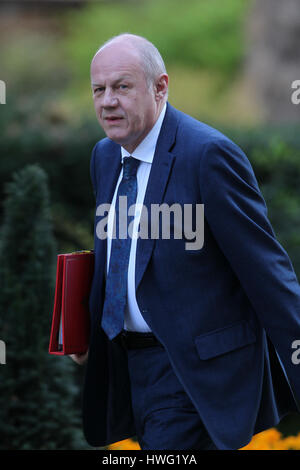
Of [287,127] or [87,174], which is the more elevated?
[287,127]

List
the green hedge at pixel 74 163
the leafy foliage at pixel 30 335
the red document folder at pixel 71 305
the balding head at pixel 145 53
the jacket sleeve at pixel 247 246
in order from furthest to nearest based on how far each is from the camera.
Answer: the green hedge at pixel 74 163
the leafy foliage at pixel 30 335
the red document folder at pixel 71 305
the balding head at pixel 145 53
the jacket sleeve at pixel 247 246

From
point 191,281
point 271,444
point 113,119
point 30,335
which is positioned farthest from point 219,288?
point 271,444

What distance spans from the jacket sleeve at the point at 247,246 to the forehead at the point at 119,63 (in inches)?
Result: 15.5

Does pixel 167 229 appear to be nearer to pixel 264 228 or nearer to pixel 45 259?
pixel 264 228

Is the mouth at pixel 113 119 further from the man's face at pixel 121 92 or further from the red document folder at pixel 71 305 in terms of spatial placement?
the red document folder at pixel 71 305

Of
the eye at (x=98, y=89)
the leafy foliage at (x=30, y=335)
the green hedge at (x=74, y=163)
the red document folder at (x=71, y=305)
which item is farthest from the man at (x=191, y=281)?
the green hedge at (x=74, y=163)

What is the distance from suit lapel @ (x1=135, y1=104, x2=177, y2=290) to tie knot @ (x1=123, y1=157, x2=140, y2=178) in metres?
0.14

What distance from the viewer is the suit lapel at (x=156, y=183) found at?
2.61 meters

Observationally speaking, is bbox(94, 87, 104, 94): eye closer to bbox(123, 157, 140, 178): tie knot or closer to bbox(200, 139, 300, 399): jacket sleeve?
bbox(123, 157, 140, 178): tie knot

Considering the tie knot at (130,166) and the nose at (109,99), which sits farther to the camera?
the tie knot at (130,166)

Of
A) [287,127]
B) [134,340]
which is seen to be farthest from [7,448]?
[287,127]

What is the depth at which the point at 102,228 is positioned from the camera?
9.53ft

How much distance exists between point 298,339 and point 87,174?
3.84 meters

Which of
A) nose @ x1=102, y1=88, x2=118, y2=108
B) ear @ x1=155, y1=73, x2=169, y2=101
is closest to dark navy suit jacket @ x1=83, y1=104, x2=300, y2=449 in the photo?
ear @ x1=155, y1=73, x2=169, y2=101
